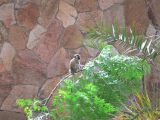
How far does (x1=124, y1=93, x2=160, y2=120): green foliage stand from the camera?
304 cm

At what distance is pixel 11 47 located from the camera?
4617 mm

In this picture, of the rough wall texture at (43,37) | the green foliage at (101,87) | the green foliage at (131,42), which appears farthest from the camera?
the rough wall texture at (43,37)

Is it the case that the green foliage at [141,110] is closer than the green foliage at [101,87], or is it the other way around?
the green foliage at [101,87]

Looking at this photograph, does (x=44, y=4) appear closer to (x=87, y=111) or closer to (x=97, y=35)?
(x=97, y=35)

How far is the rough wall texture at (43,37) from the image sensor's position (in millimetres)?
4539

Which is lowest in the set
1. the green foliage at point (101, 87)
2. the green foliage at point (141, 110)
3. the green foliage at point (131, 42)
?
the green foliage at point (141, 110)

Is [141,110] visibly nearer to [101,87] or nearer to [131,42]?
[131,42]

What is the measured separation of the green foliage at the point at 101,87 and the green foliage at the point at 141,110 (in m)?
0.39

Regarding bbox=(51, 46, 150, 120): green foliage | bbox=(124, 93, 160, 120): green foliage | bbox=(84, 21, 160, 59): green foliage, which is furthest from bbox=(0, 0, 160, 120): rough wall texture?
bbox=(51, 46, 150, 120): green foliage

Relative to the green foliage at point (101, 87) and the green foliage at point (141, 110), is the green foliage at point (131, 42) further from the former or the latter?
the green foliage at point (141, 110)

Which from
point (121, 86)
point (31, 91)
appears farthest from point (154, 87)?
point (121, 86)

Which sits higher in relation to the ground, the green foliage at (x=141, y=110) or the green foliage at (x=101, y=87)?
the green foliage at (x=101, y=87)

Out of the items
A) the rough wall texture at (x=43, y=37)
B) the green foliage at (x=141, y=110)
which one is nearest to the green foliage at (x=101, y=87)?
the green foliage at (x=141, y=110)

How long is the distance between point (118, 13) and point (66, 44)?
595 millimetres
